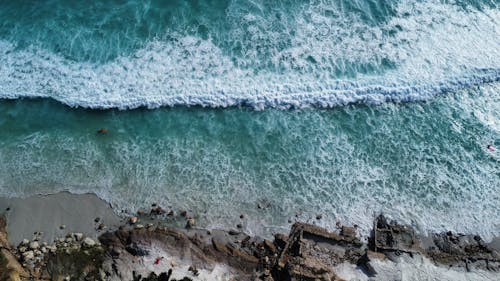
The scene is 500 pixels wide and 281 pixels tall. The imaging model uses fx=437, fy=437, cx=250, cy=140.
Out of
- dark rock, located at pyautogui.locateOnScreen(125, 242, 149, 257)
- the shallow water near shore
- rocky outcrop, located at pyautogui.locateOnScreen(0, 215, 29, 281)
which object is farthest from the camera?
the shallow water near shore

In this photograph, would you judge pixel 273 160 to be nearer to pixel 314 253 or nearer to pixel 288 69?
pixel 314 253

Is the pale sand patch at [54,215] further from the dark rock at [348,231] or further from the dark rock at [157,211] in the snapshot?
the dark rock at [348,231]

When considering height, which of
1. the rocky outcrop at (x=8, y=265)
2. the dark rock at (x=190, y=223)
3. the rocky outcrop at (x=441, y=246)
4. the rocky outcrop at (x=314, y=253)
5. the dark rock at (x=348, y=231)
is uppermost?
the rocky outcrop at (x=441, y=246)

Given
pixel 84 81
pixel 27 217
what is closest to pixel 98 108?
pixel 84 81

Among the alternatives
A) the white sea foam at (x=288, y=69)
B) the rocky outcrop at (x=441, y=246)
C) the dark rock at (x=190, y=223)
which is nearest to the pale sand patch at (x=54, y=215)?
the dark rock at (x=190, y=223)

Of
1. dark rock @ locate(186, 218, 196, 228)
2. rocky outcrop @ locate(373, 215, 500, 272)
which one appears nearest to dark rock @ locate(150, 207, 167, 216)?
dark rock @ locate(186, 218, 196, 228)

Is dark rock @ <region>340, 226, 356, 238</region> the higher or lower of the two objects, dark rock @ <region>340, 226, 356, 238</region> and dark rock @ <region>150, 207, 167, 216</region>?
the higher

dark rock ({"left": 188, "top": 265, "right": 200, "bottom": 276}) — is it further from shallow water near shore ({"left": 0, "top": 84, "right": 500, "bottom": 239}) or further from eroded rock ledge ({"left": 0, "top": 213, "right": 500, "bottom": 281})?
shallow water near shore ({"left": 0, "top": 84, "right": 500, "bottom": 239})

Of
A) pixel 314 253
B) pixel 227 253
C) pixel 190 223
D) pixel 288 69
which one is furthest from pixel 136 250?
pixel 288 69
